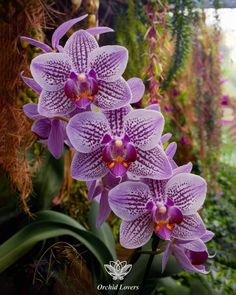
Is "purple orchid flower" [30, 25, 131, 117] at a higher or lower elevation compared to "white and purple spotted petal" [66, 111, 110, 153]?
higher

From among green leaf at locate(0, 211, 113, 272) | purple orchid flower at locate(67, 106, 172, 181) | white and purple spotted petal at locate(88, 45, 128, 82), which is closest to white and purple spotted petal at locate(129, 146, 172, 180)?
purple orchid flower at locate(67, 106, 172, 181)

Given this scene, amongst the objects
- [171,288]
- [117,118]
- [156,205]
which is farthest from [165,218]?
[171,288]

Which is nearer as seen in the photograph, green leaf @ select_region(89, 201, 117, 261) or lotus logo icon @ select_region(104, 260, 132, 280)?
lotus logo icon @ select_region(104, 260, 132, 280)

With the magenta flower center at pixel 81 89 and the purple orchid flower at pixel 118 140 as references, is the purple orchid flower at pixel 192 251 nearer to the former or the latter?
the purple orchid flower at pixel 118 140

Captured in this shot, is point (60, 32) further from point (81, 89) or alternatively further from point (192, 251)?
point (192, 251)

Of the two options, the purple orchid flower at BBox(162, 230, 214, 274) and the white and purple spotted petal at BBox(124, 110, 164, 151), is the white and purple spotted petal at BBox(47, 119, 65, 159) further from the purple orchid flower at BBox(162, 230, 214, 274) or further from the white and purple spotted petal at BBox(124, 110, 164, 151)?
the purple orchid flower at BBox(162, 230, 214, 274)
